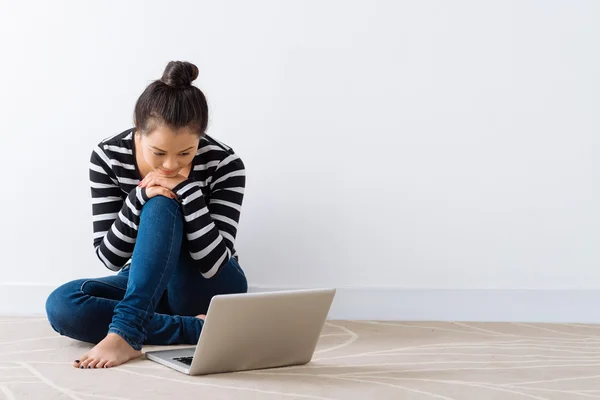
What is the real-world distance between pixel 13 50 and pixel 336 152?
1109mm

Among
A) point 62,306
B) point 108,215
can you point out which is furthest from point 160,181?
point 62,306

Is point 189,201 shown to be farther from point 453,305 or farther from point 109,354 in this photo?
point 453,305

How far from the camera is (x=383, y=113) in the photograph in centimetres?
256

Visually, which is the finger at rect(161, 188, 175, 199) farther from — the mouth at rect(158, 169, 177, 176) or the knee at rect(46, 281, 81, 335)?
the knee at rect(46, 281, 81, 335)

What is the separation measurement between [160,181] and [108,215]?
247mm

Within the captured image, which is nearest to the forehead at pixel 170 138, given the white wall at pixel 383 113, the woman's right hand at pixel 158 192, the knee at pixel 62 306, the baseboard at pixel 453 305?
the woman's right hand at pixel 158 192

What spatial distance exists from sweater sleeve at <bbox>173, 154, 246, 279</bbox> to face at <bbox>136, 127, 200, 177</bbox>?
0.05m

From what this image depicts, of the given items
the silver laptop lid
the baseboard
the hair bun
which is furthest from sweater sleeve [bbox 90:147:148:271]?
the baseboard

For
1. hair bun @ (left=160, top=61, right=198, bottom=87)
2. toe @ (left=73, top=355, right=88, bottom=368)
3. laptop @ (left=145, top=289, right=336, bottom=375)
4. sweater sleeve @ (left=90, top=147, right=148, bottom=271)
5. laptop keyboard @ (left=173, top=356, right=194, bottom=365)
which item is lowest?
toe @ (left=73, top=355, right=88, bottom=368)

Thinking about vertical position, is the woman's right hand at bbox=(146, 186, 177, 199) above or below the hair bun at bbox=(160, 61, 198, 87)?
below

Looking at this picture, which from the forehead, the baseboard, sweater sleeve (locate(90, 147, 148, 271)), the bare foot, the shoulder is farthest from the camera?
the baseboard

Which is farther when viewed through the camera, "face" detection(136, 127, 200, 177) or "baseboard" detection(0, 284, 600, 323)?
"baseboard" detection(0, 284, 600, 323)

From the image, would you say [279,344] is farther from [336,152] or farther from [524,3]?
[524,3]

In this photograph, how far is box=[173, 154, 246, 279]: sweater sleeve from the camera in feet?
6.20
